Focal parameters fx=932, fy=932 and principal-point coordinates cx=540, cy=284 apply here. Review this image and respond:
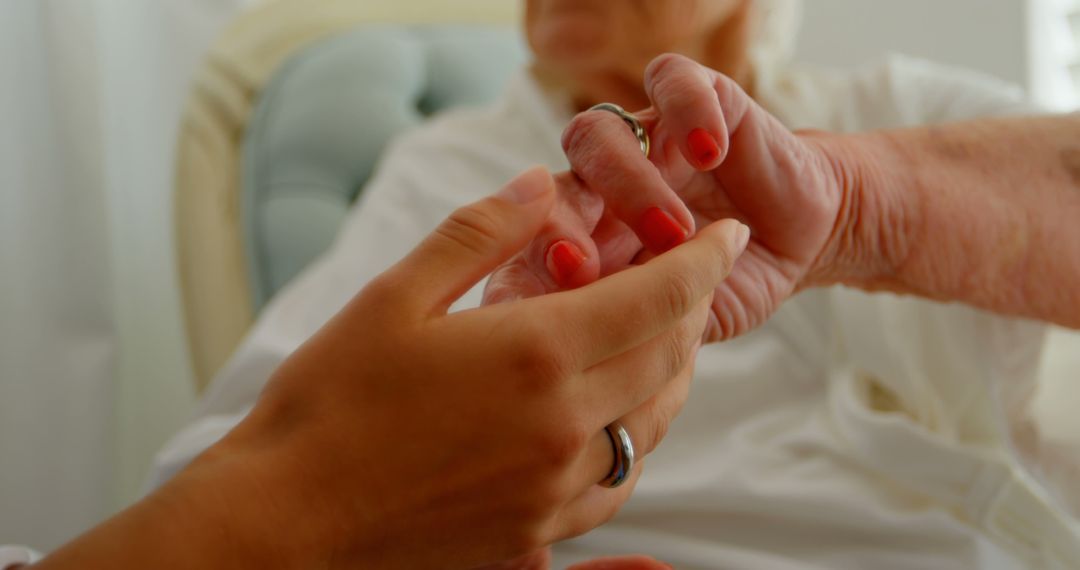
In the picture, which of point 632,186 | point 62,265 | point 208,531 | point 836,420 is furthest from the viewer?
point 62,265

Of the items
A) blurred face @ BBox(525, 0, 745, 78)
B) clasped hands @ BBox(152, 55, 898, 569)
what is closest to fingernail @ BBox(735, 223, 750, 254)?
clasped hands @ BBox(152, 55, 898, 569)

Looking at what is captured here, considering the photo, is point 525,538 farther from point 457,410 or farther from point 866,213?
point 866,213

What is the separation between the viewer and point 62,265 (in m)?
1.35

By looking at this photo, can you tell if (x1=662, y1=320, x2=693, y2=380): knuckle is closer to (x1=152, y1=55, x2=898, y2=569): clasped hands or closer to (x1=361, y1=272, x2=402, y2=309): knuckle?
(x1=152, y1=55, x2=898, y2=569): clasped hands

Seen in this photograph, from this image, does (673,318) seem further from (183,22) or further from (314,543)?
(183,22)

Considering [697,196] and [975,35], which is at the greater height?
[697,196]

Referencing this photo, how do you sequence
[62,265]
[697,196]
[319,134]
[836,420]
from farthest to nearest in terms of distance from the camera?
[62,265], [319,134], [836,420], [697,196]

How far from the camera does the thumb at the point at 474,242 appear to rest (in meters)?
0.45

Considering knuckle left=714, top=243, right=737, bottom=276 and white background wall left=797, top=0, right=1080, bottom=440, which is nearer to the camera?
knuckle left=714, top=243, right=737, bottom=276

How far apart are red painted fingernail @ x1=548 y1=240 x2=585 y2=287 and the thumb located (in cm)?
2

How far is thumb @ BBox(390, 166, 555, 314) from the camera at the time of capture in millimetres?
448

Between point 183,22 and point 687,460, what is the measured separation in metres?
1.25

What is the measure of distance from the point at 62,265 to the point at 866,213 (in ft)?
3.80

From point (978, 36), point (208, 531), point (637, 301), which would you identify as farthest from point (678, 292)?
point (978, 36)
